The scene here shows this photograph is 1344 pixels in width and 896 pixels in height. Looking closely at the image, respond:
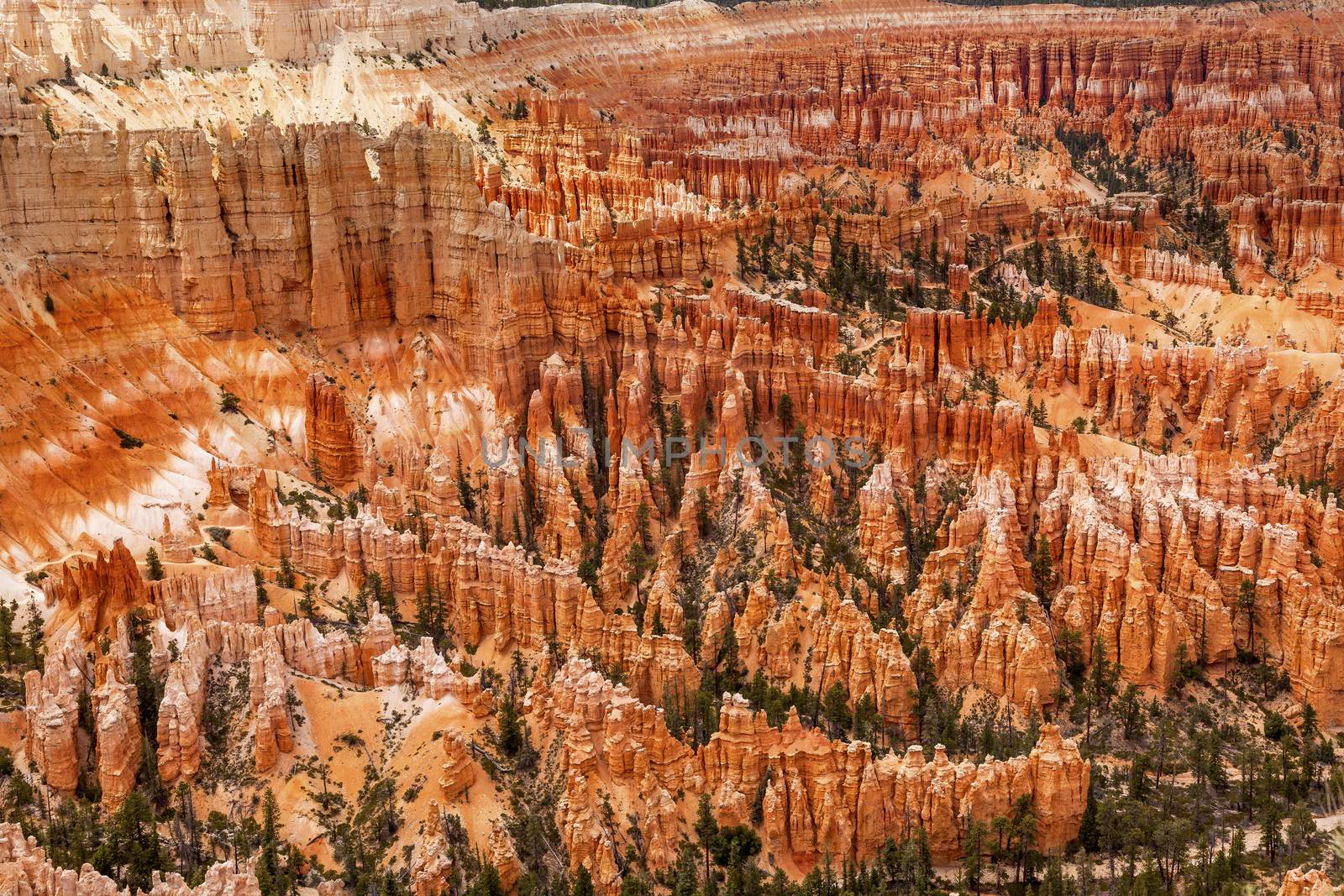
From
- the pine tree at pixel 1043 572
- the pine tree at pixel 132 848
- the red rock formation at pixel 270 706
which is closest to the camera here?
the pine tree at pixel 132 848

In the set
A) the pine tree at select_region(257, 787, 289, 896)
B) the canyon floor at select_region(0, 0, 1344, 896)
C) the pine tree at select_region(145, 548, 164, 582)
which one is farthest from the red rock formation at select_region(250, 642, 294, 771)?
the pine tree at select_region(145, 548, 164, 582)

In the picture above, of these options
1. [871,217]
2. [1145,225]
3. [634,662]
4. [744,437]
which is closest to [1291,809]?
[634,662]

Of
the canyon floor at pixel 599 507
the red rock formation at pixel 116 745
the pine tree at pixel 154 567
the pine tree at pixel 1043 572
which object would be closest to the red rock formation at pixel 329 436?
the canyon floor at pixel 599 507

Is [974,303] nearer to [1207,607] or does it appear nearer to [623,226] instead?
[623,226]

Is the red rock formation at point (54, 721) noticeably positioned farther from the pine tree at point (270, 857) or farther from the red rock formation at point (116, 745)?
the pine tree at point (270, 857)

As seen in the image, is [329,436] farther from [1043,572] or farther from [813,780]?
[1043,572]

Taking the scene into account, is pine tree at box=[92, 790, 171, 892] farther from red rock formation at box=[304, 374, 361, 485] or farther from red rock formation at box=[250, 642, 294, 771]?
red rock formation at box=[304, 374, 361, 485]

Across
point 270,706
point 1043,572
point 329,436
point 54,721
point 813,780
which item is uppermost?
point 329,436

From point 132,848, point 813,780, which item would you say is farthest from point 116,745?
point 813,780
